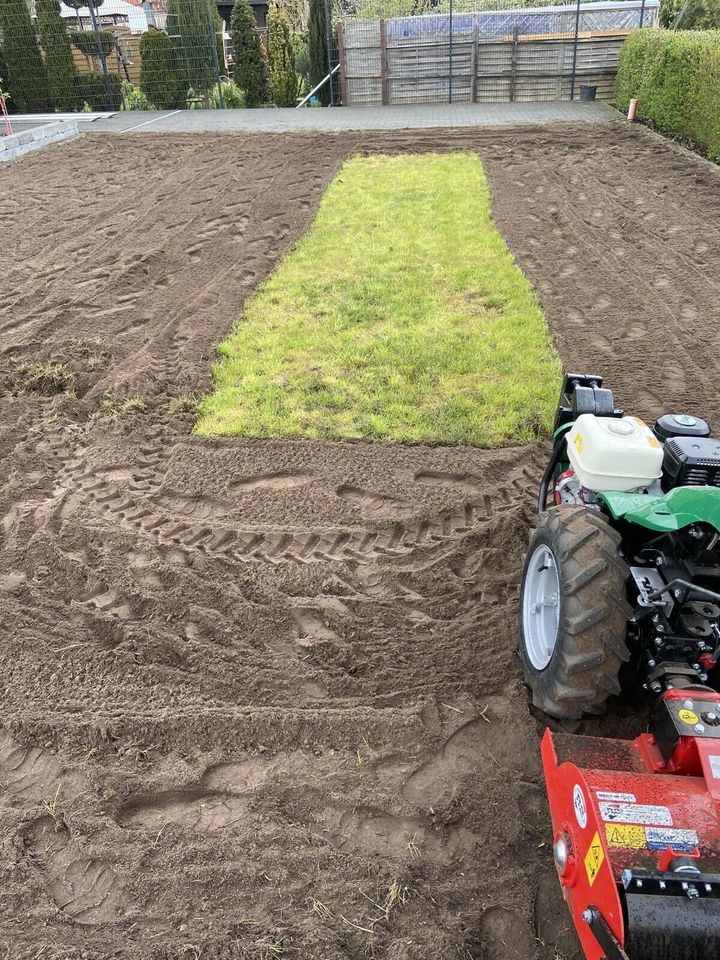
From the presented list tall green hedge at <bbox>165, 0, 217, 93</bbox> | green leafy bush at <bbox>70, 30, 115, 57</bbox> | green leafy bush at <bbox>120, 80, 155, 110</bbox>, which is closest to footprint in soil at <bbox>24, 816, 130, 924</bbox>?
tall green hedge at <bbox>165, 0, 217, 93</bbox>

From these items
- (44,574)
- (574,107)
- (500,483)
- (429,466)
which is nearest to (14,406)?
(44,574)

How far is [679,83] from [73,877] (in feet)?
47.5

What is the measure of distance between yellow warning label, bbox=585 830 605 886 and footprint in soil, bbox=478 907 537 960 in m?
0.51

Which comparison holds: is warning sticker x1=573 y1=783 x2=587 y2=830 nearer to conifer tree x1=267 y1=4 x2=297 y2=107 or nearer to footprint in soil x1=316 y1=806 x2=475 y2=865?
footprint in soil x1=316 y1=806 x2=475 y2=865

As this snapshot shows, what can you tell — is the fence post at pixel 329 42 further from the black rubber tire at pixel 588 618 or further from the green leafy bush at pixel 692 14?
the black rubber tire at pixel 588 618

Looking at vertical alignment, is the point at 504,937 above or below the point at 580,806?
below

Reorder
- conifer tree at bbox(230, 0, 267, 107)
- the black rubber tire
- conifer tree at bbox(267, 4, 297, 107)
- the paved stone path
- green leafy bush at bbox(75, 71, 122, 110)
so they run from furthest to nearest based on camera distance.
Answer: green leafy bush at bbox(75, 71, 122, 110) → conifer tree at bbox(230, 0, 267, 107) → conifer tree at bbox(267, 4, 297, 107) → the paved stone path → the black rubber tire

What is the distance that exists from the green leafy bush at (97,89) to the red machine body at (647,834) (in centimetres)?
2050

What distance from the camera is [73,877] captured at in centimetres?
239

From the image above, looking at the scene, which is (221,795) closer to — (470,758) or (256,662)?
(256,662)

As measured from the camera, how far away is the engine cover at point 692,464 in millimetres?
2643

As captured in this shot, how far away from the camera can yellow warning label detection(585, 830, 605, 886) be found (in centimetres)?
181

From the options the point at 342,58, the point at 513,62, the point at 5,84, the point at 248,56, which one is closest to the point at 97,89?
the point at 5,84

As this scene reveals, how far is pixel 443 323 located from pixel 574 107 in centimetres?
1262
